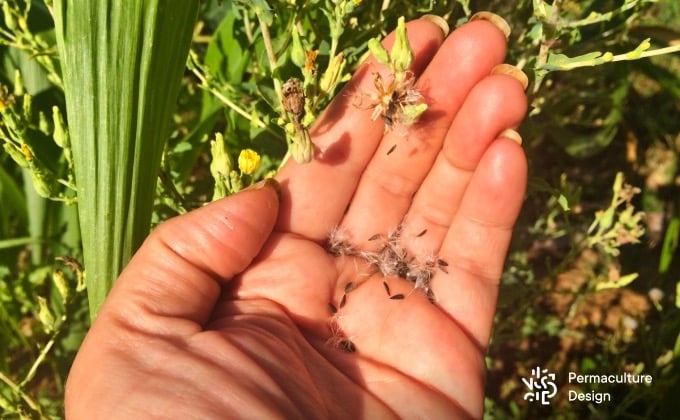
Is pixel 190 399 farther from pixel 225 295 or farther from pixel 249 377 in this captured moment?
pixel 225 295

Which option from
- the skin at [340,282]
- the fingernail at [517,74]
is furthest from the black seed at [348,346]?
the fingernail at [517,74]

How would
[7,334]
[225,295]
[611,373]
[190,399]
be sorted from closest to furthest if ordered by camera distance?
1. [190,399]
2. [225,295]
3. [7,334]
4. [611,373]

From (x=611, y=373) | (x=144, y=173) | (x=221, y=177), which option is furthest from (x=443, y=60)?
(x=611, y=373)

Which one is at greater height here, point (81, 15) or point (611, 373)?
point (81, 15)

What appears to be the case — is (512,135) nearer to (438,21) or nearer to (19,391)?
(438,21)

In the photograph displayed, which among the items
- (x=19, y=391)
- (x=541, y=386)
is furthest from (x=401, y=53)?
(x=541, y=386)
